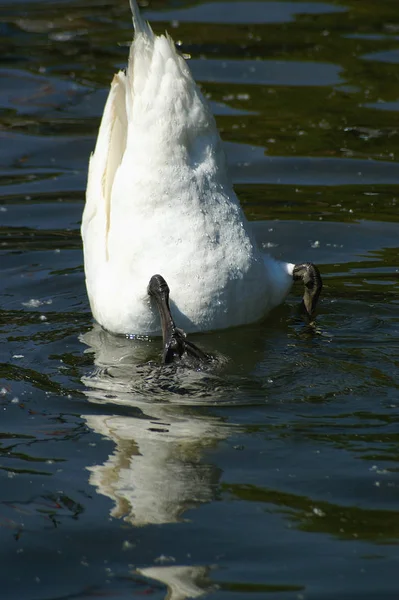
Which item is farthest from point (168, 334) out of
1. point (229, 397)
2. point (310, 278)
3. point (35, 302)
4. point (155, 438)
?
point (35, 302)

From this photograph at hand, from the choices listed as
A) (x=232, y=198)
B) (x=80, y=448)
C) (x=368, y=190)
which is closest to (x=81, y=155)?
(x=368, y=190)

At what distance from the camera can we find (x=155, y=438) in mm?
5227

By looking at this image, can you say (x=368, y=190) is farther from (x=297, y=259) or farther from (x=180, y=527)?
(x=180, y=527)

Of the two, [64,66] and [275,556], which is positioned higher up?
[64,66]

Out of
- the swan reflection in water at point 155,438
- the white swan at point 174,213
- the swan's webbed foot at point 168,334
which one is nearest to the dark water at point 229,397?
the swan reflection in water at point 155,438

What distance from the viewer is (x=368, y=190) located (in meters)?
9.12

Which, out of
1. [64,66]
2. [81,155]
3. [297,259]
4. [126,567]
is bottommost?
[126,567]

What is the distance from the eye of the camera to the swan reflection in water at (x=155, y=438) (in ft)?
15.1

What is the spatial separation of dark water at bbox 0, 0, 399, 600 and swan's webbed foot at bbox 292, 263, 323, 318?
0.16 meters

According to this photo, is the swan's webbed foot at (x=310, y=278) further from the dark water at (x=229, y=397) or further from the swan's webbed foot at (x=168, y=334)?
the swan's webbed foot at (x=168, y=334)

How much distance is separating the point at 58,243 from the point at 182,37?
5057 millimetres

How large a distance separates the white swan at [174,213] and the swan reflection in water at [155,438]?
41 cm

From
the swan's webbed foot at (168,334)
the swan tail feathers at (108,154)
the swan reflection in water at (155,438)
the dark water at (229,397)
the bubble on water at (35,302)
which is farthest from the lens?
the bubble on water at (35,302)

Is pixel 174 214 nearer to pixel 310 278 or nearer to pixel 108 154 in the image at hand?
pixel 108 154
